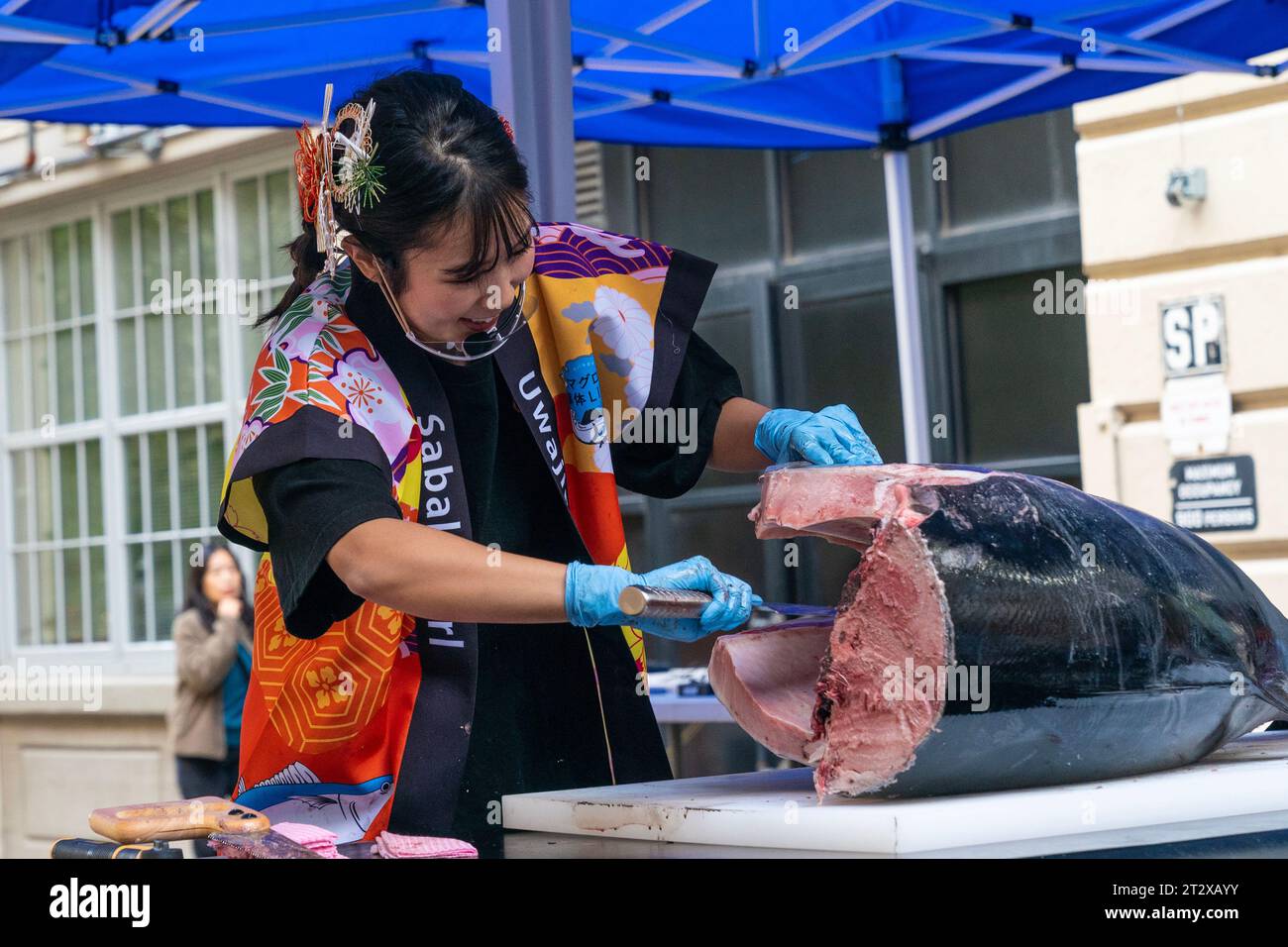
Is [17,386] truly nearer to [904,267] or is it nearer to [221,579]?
[221,579]

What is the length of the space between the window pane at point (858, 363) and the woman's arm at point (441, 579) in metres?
5.32

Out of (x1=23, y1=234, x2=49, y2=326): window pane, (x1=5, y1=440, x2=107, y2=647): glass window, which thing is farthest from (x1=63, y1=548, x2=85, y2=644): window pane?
→ (x1=23, y1=234, x2=49, y2=326): window pane

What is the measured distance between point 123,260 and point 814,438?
349 inches

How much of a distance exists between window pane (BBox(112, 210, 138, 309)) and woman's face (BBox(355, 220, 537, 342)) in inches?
338

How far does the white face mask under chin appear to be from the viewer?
98.3 inches

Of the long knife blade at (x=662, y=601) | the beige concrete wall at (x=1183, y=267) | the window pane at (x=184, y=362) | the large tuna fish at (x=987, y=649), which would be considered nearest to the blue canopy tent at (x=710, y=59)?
the beige concrete wall at (x=1183, y=267)

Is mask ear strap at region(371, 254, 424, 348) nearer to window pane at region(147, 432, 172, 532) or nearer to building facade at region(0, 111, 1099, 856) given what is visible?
building facade at region(0, 111, 1099, 856)

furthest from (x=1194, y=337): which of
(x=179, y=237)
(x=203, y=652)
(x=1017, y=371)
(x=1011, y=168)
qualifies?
(x=179, y=237)

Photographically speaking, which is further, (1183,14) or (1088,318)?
(1088,318)

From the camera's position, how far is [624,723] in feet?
8.91
